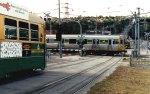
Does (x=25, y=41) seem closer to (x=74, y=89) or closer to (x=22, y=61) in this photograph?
(x=22, y=61)

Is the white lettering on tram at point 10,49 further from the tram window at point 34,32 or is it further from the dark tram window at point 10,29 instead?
the tram window at point 34,32

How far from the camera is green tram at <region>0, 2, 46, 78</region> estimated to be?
1766 cm

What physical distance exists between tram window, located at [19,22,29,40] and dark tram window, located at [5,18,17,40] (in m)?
0.66

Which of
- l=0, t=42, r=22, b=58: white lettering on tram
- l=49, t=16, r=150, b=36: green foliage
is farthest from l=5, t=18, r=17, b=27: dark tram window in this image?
l=49, t=16, r=150, b=36: green foliage

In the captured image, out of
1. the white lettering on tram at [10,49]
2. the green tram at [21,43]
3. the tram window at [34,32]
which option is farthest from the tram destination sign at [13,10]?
the white lettering on tram at [10,49]

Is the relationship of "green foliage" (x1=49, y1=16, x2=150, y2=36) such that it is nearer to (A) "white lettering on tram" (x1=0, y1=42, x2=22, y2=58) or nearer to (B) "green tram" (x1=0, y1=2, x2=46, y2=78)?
(B) "green tram" (x1=0, y1=2, x2=46, y2=78)

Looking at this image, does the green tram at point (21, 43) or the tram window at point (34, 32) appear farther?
the tram window at point (34, 32)

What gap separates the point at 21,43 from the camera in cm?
1941

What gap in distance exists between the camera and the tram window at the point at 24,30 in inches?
766

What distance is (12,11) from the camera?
1864cm

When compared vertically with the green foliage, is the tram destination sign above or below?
below

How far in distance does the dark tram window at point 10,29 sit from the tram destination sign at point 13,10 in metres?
0.33

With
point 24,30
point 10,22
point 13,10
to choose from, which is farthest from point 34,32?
point 10,22

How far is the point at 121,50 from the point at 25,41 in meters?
49.9
